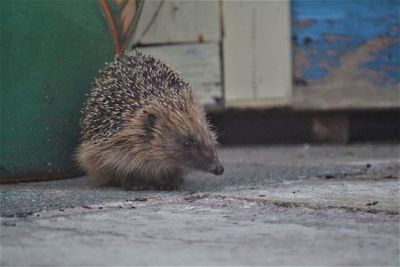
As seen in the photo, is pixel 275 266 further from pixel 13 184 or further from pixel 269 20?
Result: pixel 269 20

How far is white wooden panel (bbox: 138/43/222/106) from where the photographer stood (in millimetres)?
7805

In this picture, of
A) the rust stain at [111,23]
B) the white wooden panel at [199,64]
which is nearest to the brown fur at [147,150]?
the rust stain at [111,23]

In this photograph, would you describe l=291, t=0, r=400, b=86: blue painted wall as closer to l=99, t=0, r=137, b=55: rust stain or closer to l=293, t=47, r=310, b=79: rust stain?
l=293, t=47, r=310, b=79: rust stain

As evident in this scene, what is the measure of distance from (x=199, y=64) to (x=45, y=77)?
258 cm

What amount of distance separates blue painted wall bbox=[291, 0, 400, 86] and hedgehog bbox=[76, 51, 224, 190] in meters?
2.58

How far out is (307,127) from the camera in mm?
8219

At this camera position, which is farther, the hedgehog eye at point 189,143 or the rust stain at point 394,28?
the rust stain at point 394,28

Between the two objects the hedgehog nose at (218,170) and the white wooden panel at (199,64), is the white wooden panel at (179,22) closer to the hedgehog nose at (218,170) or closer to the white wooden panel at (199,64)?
the white wooden panel at (199,64)

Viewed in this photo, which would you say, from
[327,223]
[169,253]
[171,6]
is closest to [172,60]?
[171,6]

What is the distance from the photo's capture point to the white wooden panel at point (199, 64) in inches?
307

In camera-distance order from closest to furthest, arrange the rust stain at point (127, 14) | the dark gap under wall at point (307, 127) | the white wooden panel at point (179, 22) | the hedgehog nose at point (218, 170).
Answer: the hedgehog nose at point (218, 170), the rust stain at point (127, 14), the white wooden panel at point (179, 22), the dark gap under wall at point (307, 127)

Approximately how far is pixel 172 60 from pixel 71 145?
7.60ft

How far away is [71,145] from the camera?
5.67 meters

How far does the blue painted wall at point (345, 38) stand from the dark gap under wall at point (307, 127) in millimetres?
359
